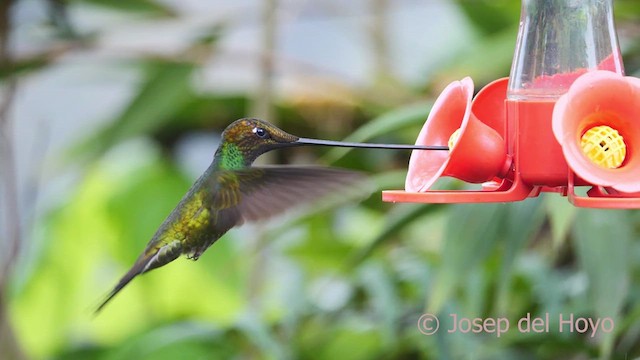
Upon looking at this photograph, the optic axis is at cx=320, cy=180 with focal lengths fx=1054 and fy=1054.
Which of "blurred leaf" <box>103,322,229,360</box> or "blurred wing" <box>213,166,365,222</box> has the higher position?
"blurred wing" <box>213,166,365,222</box>

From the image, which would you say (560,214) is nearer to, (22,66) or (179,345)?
(179,345)

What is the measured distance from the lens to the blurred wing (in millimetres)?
1104

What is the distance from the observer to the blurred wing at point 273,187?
110 centimetres

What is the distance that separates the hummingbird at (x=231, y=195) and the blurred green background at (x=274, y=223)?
12 centimetres

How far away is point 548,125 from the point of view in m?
1.07

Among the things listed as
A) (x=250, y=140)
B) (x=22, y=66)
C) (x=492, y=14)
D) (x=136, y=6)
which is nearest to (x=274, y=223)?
(x=136, y=6)

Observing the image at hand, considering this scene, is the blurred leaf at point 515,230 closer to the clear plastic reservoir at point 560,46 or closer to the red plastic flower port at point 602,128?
the clear plastic reservoir at point 560,46

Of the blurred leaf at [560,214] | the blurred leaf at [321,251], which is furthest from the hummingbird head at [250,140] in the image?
the blurred leaf at [321,251]

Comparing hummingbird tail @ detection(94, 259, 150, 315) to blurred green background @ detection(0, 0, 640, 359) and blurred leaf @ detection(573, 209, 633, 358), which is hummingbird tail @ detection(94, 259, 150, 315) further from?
blurred leaf @ detection(573, 209, 633, 358)

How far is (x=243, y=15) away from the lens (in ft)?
8.93

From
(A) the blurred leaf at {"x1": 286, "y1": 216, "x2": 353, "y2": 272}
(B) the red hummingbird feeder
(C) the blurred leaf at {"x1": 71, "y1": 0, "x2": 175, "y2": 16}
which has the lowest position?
(A) the blurred leaf at {"x1": 286, "y1": 216, "x2": 353, "y2": 272}

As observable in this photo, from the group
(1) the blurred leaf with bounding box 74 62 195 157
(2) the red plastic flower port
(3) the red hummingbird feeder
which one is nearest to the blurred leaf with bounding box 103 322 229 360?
(1) the blurred leaf with bounding box 74 62 195 157

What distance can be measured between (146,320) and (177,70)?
1269mm

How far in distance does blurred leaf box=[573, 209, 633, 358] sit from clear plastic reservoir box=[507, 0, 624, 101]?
1.38 ft
